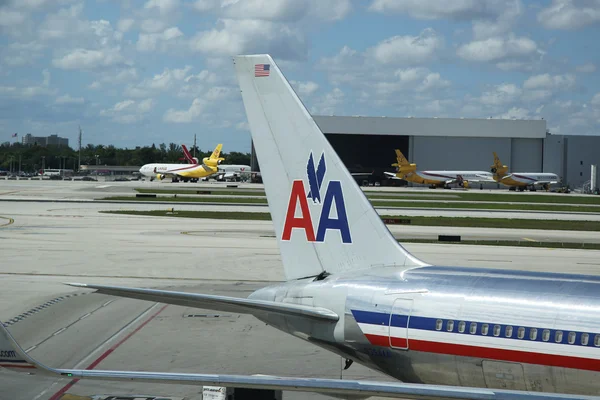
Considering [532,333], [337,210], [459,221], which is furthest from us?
[459,221]

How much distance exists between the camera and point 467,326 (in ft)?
34.7

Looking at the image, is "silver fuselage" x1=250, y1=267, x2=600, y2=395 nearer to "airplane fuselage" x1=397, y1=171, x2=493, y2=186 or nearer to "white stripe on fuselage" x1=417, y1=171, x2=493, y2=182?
"airplane fuselage" x1=397, y1=171, x2=493, y2=186

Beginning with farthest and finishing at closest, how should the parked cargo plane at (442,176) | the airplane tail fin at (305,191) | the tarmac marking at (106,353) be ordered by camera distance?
the parked cargo plane at (442,176)
the tarmac marking at (106,353)
the airplane tail fin at (305,191)

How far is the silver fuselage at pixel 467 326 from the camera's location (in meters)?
9.82

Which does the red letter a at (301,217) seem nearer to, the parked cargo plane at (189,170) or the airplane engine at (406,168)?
the airplane engine at (406,168)

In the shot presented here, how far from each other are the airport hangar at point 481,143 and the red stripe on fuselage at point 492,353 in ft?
479

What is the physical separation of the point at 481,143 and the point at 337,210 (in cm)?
15295

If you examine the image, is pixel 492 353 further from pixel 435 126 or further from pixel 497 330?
pixel 435 126

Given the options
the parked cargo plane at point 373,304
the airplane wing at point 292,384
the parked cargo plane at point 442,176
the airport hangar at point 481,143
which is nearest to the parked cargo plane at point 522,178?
the parked cargo plane at point 442,176

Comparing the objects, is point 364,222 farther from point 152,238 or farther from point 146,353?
point 152,238

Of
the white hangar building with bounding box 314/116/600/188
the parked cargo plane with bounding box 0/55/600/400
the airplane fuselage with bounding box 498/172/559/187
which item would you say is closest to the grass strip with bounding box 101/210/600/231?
the parked cargo plane with bounding box 0/55/600/400

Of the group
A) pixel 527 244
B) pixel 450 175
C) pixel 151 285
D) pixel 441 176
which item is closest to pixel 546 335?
pixel 151 285

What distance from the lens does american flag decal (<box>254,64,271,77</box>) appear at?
45.9 feet

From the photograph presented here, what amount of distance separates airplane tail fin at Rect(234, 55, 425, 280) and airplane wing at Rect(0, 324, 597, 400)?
5.67 meters
